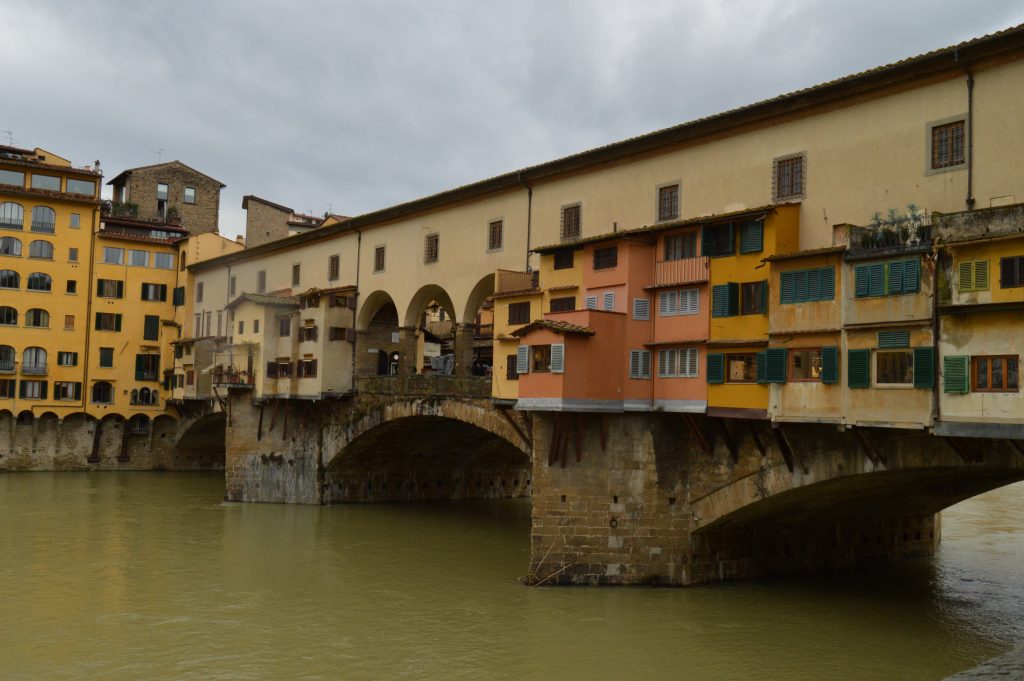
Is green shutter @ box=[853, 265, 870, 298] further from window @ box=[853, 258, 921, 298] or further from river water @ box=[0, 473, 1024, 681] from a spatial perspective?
river water @ box=[0, 473, 1024, 681]

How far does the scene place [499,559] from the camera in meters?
29.8

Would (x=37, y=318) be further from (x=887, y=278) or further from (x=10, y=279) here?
(x=887, y=278)

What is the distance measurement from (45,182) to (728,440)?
4896 cm

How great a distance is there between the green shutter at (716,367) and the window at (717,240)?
2.48 meters

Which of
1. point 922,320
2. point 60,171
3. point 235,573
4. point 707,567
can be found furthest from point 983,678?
point 60,171

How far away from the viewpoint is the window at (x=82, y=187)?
57125 mm

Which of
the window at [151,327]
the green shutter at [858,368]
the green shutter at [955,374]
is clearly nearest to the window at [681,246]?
the green shutter at [858,368]

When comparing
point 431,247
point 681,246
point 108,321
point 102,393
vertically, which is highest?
point 431,247

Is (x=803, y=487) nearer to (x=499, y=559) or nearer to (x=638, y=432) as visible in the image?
(x=638, y=432)

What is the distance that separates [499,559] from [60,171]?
41827 mm

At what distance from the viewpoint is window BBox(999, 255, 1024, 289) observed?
16.7 m

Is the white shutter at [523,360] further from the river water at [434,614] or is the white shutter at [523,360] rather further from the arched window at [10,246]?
the arched window at [10,246]

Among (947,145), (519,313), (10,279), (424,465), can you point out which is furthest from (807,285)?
(10,279)

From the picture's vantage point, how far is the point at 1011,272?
663 inches
